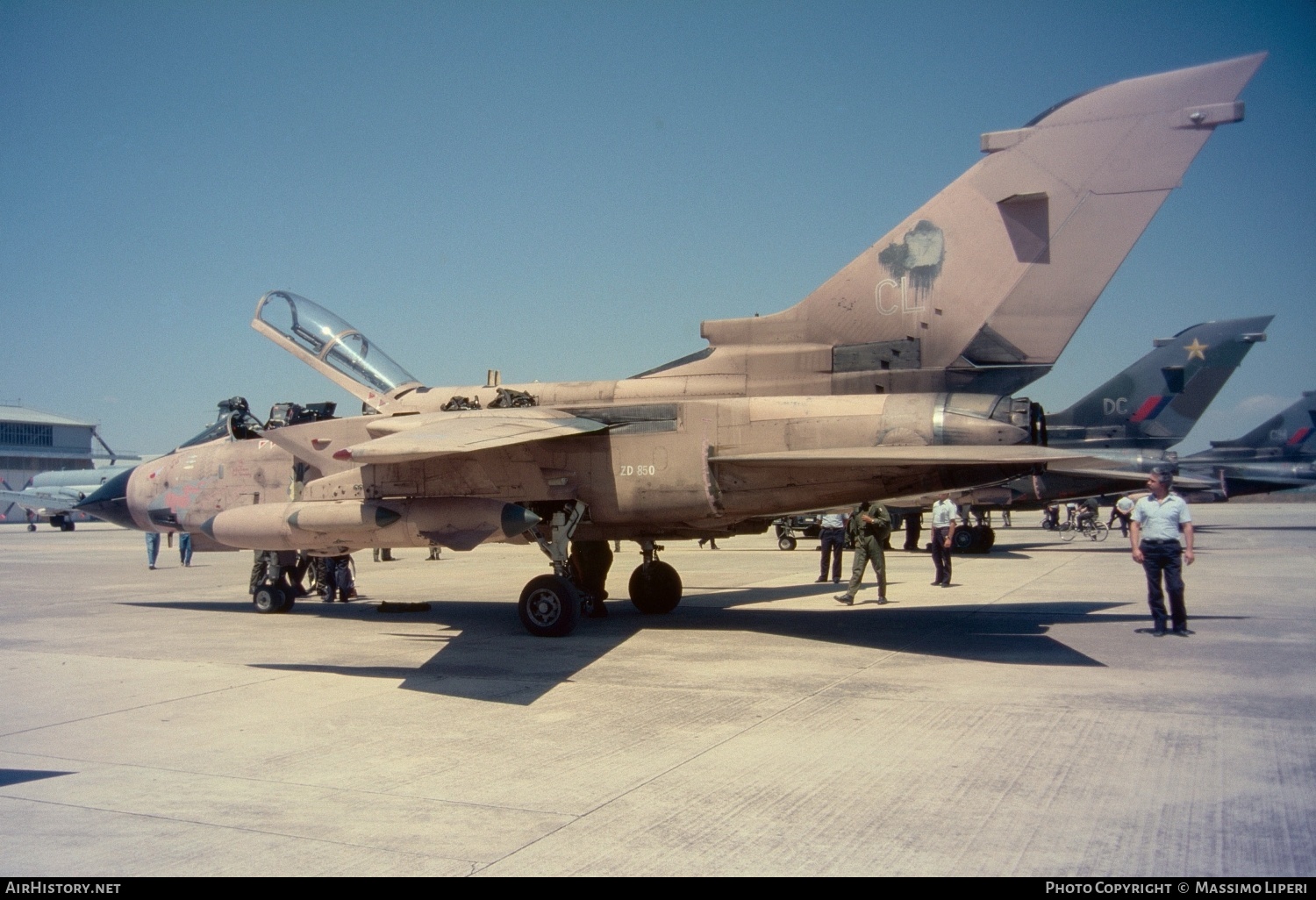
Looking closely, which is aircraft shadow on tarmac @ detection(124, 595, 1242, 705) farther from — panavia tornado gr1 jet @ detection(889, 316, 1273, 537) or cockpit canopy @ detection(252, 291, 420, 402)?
panavia tornado gr1 jet @ detection(889, 316, 1273, 537)

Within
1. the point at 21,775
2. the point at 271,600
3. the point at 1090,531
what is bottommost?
the point at 1090,531

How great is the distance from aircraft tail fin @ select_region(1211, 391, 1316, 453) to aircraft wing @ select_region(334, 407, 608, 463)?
32222 millimetres

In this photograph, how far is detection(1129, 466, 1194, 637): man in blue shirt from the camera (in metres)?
9.92

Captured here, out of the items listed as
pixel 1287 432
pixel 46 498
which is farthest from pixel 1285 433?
pixel 46 498

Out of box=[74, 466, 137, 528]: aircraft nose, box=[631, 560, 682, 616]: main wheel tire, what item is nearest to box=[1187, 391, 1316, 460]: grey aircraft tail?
box=[631, 560, 682, 616]: main wheel tire

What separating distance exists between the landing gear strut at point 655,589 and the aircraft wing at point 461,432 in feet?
9.45

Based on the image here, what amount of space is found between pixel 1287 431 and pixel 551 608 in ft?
110

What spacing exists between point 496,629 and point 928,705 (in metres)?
5.88

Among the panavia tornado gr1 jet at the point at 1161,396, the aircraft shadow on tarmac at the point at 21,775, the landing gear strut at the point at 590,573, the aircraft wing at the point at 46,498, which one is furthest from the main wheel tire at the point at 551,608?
the aircraft wing at the point at 46,498

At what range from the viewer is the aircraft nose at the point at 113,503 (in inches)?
546

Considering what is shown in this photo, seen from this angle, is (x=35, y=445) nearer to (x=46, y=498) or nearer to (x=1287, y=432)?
(x=46, y=498)

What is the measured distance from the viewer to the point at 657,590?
1277cm

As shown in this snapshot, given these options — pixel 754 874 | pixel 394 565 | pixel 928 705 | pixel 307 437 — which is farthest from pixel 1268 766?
pixel 394 565
